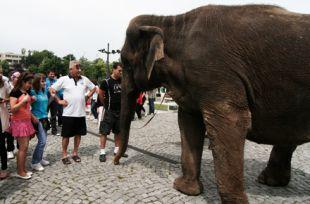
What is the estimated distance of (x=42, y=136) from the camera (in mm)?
6484

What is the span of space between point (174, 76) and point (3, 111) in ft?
11.4

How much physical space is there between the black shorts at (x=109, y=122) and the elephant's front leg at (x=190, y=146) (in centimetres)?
238

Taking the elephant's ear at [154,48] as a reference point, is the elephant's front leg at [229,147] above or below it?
below

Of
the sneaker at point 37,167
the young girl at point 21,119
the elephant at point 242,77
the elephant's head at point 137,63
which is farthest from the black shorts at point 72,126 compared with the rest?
the elephant at point 242,77

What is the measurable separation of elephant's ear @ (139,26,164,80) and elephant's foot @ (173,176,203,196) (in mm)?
1757

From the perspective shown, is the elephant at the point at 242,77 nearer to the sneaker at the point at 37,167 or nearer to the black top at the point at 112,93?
the black top at the point at 112,93

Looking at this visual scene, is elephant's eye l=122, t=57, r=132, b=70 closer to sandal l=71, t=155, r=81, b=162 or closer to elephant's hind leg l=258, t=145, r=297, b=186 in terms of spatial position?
sandal l=71, t=155, r=81, b=162

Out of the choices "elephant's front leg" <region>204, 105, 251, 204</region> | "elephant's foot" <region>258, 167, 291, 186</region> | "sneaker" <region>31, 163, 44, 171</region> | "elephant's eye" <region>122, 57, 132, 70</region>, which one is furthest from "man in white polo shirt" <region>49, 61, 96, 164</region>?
"elephant's foot" <region>258, 167, 291, 186</region>

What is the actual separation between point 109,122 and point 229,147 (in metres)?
3.77

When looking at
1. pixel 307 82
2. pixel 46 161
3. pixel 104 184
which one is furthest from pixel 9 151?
pixel 307 82

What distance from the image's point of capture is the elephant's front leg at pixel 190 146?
17.0 ft

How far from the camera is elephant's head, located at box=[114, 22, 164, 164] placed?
4.62 metres

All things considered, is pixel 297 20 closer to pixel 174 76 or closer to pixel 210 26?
pixel 210 26

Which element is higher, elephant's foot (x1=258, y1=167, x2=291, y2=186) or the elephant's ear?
the elephant's ear
